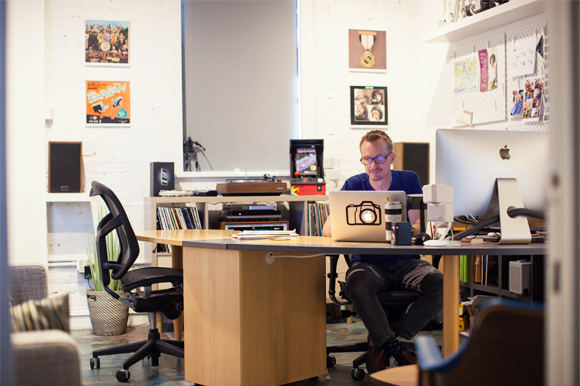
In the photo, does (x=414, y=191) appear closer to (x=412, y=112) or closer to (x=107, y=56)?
(x=412, y=112)

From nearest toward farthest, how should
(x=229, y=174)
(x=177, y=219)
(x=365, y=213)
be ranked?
1. (x=365, y=213)
2. (x=177, y=219)
3. (x=229, y=174)

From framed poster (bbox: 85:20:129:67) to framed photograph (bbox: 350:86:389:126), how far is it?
76.4 inches

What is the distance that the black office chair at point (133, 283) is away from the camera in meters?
2.67

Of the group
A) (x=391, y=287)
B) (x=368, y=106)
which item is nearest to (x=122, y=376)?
(x=391, y=287)

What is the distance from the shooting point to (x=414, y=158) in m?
4.18

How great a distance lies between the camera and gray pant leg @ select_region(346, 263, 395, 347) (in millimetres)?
2354

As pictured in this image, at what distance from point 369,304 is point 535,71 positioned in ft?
6.48

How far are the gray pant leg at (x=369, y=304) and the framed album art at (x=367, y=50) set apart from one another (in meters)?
2.52

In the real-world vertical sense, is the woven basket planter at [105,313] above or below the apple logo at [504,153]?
below

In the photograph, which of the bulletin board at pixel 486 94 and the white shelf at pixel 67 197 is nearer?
the bulletin board at pixel 486 94

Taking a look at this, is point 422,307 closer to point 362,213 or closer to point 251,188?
point 362,213

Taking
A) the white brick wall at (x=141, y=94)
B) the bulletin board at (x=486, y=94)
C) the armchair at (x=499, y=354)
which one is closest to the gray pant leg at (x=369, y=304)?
the armchair at (x=499, y=354)

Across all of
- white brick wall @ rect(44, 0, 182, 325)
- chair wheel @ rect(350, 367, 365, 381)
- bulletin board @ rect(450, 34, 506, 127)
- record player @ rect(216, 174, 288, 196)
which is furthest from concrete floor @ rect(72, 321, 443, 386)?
bulletin board @ rect(450, 34, 506, 127)

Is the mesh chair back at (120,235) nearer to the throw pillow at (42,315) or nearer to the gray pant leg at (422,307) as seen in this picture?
the gray pant leg at (422,307)
